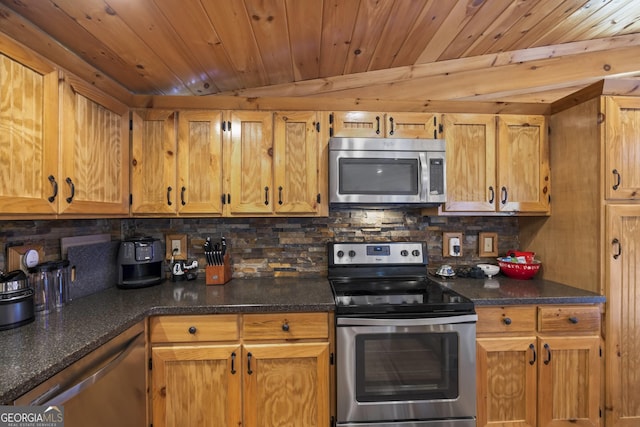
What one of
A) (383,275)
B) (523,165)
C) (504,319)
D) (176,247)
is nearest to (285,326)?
(383,275)

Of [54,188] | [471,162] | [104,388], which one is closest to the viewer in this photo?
[104,388]

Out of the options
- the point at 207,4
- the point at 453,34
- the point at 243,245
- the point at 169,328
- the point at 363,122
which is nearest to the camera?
the point at 207,4

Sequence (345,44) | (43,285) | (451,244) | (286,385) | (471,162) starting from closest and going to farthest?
(43,285) < (286,385) < (345,44) < (471,162) < (451,244)

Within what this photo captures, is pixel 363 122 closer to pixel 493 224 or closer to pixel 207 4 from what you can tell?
pixel 207 4

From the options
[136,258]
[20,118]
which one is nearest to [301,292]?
[136,258]

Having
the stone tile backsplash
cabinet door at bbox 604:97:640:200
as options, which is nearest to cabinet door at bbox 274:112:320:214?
the stone tile backsplash

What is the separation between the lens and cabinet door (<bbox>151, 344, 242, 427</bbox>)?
1.49m

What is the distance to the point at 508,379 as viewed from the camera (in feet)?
5.31

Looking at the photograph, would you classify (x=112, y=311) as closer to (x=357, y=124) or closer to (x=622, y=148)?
(x=357, y=124)

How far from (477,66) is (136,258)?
2843mm

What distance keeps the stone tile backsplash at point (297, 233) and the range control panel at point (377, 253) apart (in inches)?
3.0

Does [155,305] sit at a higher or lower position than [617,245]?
lower

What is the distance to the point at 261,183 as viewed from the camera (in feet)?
6.28

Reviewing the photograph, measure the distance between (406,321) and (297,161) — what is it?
1184 mm
